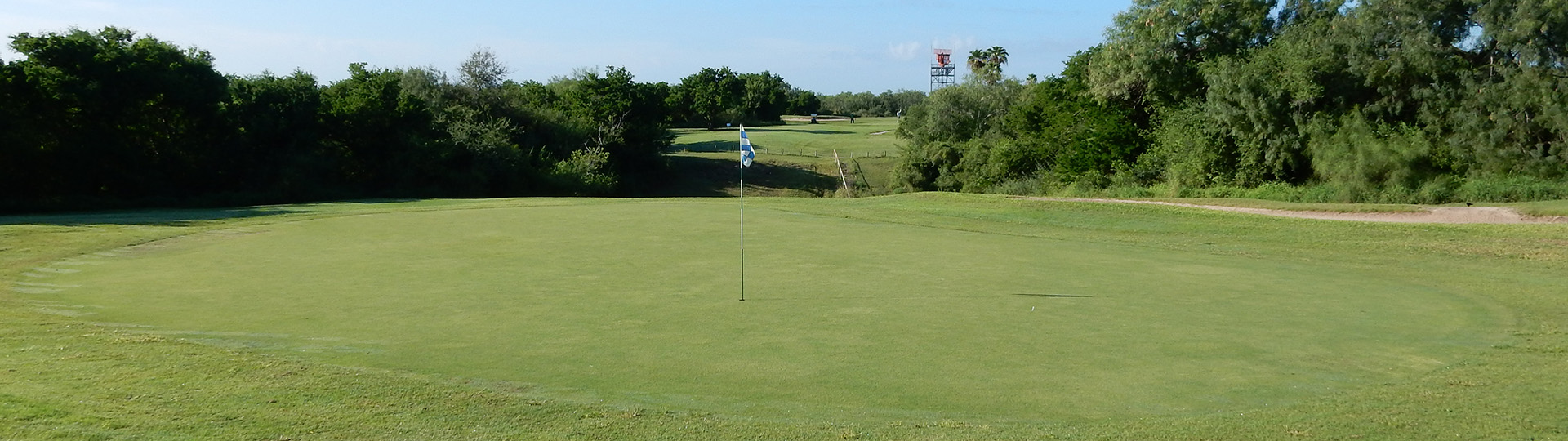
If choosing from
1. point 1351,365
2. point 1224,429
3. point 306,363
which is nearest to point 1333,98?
point 1351,365

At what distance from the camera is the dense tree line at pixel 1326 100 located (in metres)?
27.3

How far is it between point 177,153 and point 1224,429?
34.7 meters

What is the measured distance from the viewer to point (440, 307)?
10.1 metres

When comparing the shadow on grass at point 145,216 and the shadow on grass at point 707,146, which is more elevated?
the shadow on grass at point 707,146

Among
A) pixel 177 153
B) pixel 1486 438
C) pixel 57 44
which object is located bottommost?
pixel 1486 438

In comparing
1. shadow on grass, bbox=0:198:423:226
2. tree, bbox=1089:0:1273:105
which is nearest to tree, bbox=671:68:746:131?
tree, bbox=1089:0:1273:105

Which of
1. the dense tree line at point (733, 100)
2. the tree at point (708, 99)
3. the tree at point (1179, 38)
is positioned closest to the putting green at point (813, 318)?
the tree at point (1179, 38)

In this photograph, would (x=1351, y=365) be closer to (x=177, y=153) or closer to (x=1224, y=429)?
(x=1224, y=429)

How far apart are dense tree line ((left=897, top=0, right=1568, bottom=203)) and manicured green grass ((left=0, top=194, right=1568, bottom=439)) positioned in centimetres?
1283

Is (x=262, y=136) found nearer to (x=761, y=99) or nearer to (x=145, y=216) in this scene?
(x=145, y=216)

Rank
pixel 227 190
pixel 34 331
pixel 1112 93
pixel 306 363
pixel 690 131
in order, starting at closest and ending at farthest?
pixel 306 363
pixel 34 331
pixel 227 190
pixel 1112 93
pixel 690 131

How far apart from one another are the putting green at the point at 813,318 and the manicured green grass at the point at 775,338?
4 cm

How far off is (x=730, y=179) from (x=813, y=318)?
4851 centimetres

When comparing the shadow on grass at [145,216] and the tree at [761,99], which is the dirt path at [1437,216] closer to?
the shadow on grass at [145,216]
